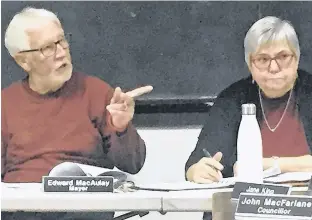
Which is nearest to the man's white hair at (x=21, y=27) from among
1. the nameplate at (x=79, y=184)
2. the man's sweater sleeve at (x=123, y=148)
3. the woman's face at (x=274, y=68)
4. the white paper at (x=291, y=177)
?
the man's sweater sleeve at (x=123, y=148)

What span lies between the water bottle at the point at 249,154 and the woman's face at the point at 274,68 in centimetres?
23

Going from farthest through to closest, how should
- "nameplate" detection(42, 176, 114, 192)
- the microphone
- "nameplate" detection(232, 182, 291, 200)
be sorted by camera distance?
the microphone
"nameplate" detection(42, 176, 114, 192)
"nameplate" detection(232, 182, 291, 200)

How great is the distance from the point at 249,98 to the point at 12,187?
776mm

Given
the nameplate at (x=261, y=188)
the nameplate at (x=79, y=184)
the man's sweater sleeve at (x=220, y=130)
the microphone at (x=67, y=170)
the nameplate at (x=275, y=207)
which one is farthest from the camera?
the man's sweater sleeve at (x=220, y=130)

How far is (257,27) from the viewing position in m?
1.92

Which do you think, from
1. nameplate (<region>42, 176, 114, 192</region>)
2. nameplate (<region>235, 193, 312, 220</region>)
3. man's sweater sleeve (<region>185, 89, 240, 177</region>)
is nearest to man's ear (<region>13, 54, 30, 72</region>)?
nameplate (<region>42, 176, 114, 192</region>)

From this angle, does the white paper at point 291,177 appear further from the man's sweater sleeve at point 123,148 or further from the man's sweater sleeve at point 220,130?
the man's sweater sleeve at point 123,148

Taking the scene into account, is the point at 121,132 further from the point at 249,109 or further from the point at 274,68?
the point at 274,68

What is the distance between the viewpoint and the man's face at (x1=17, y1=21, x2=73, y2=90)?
6.33 ft

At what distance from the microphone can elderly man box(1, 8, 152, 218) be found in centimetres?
4

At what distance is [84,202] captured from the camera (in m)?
1.46

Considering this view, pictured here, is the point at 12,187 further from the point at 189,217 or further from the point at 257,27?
the point at 257,27

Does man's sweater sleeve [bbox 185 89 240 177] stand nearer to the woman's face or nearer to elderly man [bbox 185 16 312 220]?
elderly man [bbox 185 16 312 220]

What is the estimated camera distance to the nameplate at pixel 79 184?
1555 millimetres
